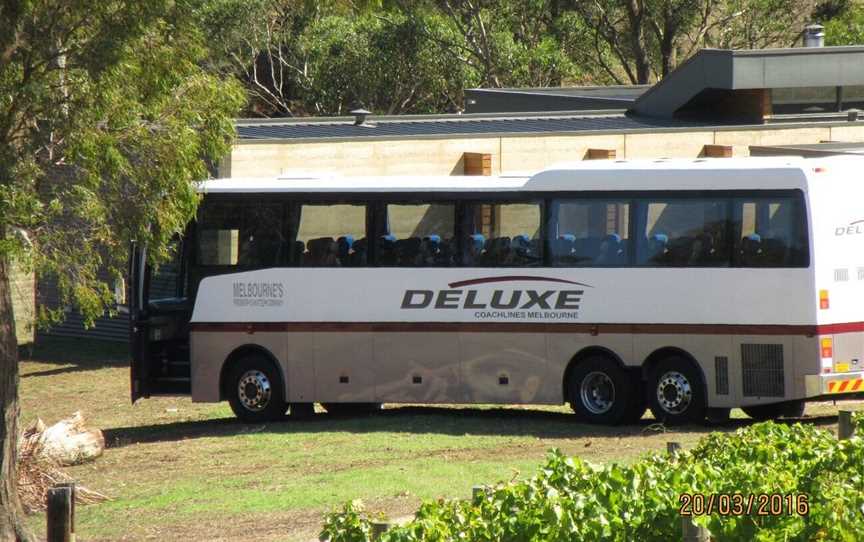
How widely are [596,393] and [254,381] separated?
4976 mm

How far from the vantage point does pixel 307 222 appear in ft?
67.1

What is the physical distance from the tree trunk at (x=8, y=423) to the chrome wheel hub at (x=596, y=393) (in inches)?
308

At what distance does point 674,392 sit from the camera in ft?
62.0

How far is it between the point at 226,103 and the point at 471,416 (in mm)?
7227

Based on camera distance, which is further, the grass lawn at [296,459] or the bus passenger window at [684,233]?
the bus passenger window at [684,233]

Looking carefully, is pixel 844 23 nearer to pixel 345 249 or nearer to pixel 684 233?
pixel 684 233

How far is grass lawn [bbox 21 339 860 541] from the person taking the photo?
13969mm

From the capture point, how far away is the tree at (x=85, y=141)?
14055mm

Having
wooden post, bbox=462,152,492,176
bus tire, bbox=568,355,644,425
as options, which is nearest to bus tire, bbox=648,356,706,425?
bus tire, bbox=568,355,644,425

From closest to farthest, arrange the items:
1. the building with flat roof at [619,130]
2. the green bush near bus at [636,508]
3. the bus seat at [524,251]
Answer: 1. the green bush near bus at [636,508]
2. the bus seat at [524,251]
3. the building with flat roof at [619,130]

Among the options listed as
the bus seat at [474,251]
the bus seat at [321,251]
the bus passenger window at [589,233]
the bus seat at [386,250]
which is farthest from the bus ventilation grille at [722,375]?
the bus seat at [321,251]

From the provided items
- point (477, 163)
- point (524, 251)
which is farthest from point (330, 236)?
point (477, 163)

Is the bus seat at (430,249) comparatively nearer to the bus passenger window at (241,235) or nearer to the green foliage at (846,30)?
the bus passenger window at (241,235)
